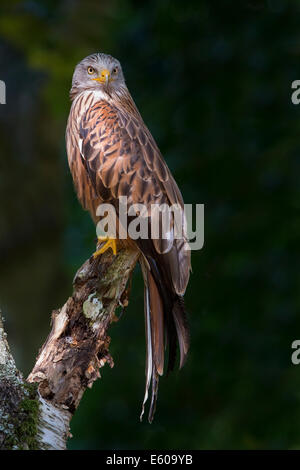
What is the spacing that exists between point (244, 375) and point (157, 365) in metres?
2.74

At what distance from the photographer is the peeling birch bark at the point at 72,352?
2980 millimetres

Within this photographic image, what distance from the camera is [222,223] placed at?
643 centimetres

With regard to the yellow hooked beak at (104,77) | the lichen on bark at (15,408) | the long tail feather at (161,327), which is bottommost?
the lichen on bark at (15,408)

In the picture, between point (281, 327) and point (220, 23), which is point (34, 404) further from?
point (220, 23)

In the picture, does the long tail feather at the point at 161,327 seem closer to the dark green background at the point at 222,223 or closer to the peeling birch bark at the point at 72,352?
the peeling birch bark at the point at 72,352

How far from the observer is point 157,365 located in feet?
12.6

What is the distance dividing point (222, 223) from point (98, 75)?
2.21 metres

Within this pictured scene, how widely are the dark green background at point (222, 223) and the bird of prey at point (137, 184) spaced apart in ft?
6.47

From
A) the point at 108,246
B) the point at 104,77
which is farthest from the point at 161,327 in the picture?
the point at 104,77

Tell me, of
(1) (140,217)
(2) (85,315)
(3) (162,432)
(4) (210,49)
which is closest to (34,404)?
(2) (85,315)

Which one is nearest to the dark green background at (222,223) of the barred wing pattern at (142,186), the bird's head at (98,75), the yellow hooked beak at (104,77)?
the bird's head at (98,75)

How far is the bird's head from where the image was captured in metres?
4.61

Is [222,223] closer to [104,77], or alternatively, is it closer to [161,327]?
[104,77]

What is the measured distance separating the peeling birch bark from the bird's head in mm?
1223
